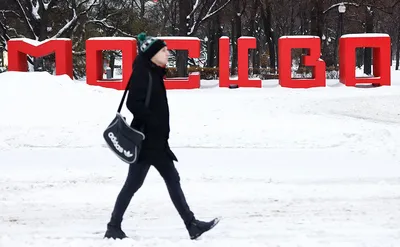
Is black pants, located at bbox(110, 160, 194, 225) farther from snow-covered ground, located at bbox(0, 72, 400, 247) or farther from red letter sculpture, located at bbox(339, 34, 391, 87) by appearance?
red letter sculpture, located at bbox(339, 34, 391, 87)

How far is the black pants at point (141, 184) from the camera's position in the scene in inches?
200

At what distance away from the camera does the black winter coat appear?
193 inches

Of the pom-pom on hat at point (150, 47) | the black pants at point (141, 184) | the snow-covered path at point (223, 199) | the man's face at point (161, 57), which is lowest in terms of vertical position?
the snow-covered path at point (223, 199)

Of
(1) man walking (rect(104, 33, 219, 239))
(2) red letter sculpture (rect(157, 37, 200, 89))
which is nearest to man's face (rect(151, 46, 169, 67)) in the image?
(1) man walking (rect(104, 33, 219, 239))

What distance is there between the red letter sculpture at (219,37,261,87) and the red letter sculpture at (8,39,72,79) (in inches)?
198

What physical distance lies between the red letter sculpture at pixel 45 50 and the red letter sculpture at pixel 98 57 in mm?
667

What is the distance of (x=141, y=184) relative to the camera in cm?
518

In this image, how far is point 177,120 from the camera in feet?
40.7

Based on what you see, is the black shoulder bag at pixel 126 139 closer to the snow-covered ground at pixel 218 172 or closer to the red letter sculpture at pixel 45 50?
the snow-covered ground at pixel 218 172

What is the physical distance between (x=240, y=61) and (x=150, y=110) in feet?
51.2

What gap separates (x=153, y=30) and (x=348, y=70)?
18613 mm

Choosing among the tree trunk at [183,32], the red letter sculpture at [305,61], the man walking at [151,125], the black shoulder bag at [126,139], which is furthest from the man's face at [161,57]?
the tree trunk at [183,32]

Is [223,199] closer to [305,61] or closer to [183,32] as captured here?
[305,61]

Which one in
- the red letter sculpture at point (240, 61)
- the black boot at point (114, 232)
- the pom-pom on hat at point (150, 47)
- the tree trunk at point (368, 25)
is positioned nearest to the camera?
the pom-pom on hat at point (150, 47)
